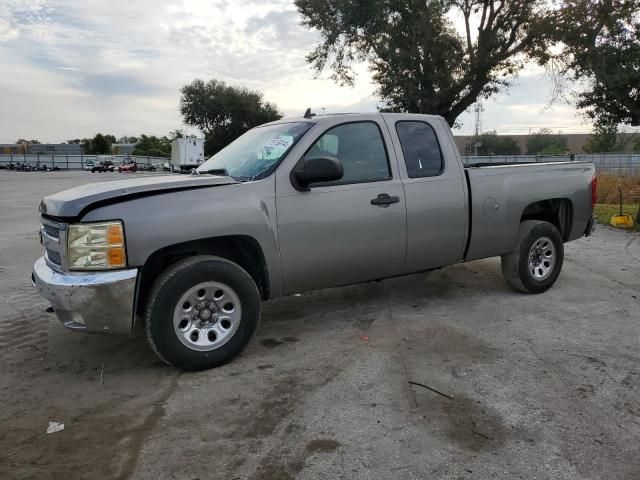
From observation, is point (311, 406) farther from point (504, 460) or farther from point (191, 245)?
point (191, 245)

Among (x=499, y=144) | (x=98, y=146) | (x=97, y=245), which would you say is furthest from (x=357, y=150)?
(x=98, y=146)

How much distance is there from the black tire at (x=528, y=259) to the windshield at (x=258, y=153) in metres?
2.70

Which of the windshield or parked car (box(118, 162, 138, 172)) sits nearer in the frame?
the windshield

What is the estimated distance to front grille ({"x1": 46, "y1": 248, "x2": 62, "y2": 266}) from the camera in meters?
3.98

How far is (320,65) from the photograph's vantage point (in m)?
25.2

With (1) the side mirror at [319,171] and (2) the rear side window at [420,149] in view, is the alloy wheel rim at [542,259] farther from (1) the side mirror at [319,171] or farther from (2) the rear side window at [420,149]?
(1) the side mirror at [319,171]

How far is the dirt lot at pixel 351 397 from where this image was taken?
116 inches

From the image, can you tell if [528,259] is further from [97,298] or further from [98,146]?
[98,146]

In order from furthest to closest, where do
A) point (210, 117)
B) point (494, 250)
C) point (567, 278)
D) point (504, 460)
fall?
1. point (210, 117)
2. point (567, 278)
3. point (494, 250)
4. point (504, 460)

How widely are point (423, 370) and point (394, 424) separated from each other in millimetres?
855

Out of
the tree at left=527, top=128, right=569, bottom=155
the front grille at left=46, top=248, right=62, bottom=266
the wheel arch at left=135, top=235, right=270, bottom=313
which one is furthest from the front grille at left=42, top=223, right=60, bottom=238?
the tree at left=527, top=128, right=569, bottom=155

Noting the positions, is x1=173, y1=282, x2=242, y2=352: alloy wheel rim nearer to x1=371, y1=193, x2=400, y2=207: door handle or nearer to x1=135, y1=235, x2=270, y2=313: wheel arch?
x1=135, y1=235, x2=270, y2=313: wheel arch

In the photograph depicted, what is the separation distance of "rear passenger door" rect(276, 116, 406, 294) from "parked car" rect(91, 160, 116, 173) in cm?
6193

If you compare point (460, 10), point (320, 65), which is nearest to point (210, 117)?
point (320, 65)
